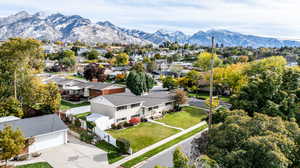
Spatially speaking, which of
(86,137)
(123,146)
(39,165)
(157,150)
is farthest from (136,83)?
(39,165)

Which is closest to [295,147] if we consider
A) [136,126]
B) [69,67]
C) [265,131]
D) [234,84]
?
[265,131]

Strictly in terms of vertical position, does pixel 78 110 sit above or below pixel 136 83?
below

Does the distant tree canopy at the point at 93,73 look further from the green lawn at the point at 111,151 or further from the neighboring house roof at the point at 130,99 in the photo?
the green lawn at the point at 111,151

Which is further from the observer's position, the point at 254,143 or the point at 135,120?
the point at 135,120

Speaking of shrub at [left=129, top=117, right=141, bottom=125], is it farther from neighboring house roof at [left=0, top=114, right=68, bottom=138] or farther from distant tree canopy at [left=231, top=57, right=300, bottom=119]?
distant tree canopy at [left=231, top=57, right=300, bottom=119]

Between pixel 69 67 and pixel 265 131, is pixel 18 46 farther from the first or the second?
pixel 69 67

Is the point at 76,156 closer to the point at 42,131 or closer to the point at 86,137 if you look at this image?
the point at 86,137

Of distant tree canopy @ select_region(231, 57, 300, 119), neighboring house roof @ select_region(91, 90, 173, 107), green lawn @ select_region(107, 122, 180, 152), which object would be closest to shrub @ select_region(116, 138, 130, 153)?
green lawn @ select_region(107, 122, 180, 152)
